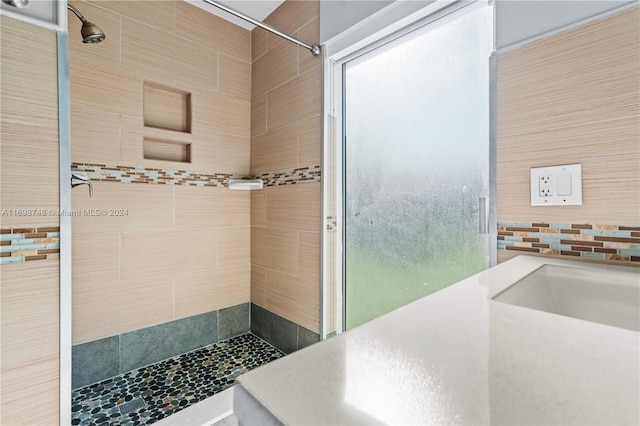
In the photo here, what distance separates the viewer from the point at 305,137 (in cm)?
178

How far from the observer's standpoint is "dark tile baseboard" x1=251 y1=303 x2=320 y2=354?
1800 millimetres

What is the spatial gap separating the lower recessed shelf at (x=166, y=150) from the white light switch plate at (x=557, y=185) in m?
1.91

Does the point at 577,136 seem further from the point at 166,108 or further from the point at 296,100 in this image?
the point at 166,108

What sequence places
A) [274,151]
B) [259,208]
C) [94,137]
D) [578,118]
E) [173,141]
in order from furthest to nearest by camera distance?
[259,208] < [274,151] < [173,141] < [94,137] < [578,118]

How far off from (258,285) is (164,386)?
81cm

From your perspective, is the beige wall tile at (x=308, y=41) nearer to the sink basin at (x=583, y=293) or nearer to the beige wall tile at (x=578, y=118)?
the beige wall tile at (x=578, y=118)

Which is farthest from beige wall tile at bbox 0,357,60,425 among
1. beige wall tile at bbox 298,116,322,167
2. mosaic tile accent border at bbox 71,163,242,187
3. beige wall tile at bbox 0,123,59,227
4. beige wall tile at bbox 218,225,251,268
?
beige wall tile at bbox 298,116,322,167

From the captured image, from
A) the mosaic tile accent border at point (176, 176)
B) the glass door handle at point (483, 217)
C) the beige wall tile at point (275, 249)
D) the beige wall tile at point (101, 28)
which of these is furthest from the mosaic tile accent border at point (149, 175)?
the glass door handle at point (483, 217)

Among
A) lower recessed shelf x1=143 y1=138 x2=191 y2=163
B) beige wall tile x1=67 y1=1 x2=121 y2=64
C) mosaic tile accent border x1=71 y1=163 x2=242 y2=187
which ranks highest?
beige wall tile x1=67 y1=1 x2=121 y2=64

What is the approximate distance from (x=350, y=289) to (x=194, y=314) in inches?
43.8

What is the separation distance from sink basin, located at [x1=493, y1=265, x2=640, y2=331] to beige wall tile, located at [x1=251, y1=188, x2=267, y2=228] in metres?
1.69

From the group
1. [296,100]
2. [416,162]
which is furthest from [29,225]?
[416,162]

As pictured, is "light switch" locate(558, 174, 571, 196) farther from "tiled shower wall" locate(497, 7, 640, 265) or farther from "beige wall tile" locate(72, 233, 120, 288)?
"beige wall tile" locate(72, 233, 120, 288)

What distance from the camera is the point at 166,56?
72.4 inches
